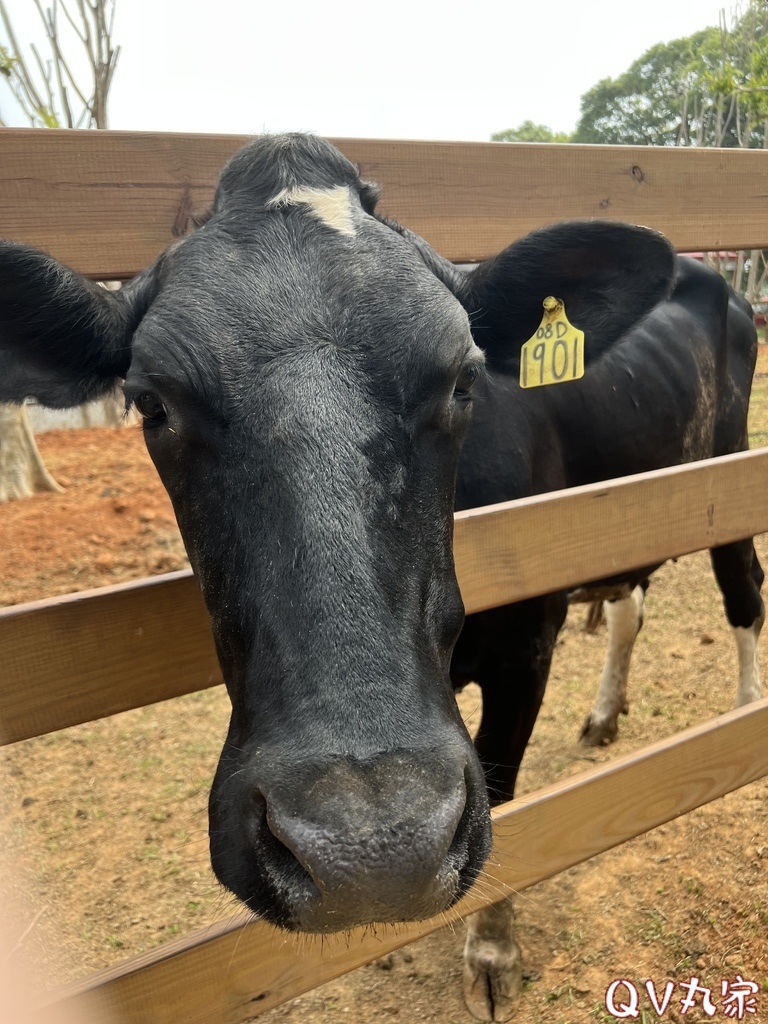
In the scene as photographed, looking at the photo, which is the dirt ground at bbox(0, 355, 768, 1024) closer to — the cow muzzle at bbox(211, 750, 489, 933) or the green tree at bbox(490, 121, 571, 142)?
the cow muzzle at bbox(211, 750, 489, 933)

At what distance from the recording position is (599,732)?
14.1 ft

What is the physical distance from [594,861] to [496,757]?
0.92m

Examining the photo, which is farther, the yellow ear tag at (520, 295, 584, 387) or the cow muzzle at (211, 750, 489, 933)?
the yellow ear tag at (520, 295, 584, 387)

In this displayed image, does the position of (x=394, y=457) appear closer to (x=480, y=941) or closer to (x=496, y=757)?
(x=496, y=757)

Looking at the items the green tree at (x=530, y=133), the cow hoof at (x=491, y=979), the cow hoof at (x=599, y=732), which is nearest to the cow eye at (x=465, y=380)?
the cow hoof at (x=491, y=979)

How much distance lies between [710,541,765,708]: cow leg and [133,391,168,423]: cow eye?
362 centimetres

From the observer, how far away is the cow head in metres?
1.10

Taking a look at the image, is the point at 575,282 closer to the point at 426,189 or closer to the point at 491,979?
the point at 426,189

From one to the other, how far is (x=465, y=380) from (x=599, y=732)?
3.21 meters

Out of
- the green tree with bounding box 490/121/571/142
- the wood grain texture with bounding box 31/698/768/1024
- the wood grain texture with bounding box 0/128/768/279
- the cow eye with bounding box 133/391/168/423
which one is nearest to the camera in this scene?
the cow eye with bounding box 133/391/168/423

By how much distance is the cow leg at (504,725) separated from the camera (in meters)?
2.67

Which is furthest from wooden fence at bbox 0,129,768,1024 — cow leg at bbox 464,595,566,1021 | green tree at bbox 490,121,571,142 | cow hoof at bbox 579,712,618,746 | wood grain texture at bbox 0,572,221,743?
green tree at bbox 490,121,571,142

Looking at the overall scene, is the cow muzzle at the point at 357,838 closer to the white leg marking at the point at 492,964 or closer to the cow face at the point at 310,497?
the cow face at the point at 310,497

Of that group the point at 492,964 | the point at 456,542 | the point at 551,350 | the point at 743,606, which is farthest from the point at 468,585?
the point at 743,606
